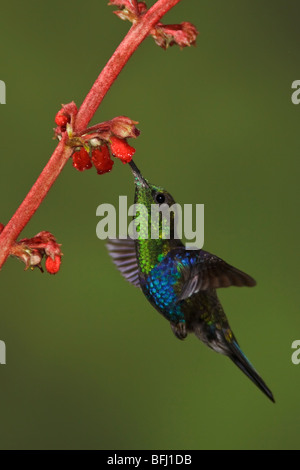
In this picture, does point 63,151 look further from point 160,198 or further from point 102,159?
point 160,198

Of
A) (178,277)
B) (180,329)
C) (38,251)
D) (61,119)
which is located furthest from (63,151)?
(180,329)

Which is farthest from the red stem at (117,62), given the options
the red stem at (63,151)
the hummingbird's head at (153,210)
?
the hummingbird's head at (153,210)

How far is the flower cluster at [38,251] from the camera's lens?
0.92m

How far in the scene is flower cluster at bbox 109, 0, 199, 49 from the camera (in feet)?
3.09

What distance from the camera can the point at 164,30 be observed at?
37.9 inches

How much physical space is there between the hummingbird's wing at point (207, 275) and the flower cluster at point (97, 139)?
12.1 inches

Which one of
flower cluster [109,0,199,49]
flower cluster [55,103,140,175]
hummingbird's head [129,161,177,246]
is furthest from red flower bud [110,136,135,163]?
hummingbird's head [129,161,177,246]

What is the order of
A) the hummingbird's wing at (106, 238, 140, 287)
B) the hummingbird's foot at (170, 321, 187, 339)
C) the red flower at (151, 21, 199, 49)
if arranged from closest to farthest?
the red flower at (151, 21, 199, 49)
the hummingbird's foot at (170, 321, 187, 339)
the hummingbird's wing at (106, 238, 140, 287)

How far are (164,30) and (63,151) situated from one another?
235mm

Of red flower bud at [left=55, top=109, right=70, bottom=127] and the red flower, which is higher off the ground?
the red flower

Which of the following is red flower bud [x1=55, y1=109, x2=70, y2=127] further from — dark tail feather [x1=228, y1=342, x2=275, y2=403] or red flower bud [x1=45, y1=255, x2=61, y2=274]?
dark tail feather [x1=228, y1=342, x2=275, y2=403]

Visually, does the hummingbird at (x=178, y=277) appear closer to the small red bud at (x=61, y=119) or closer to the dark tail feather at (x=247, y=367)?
the dark tail feather at (x=247, y=367)

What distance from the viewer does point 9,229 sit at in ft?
2.86

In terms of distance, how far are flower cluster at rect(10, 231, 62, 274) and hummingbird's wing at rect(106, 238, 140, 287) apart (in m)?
0.55
